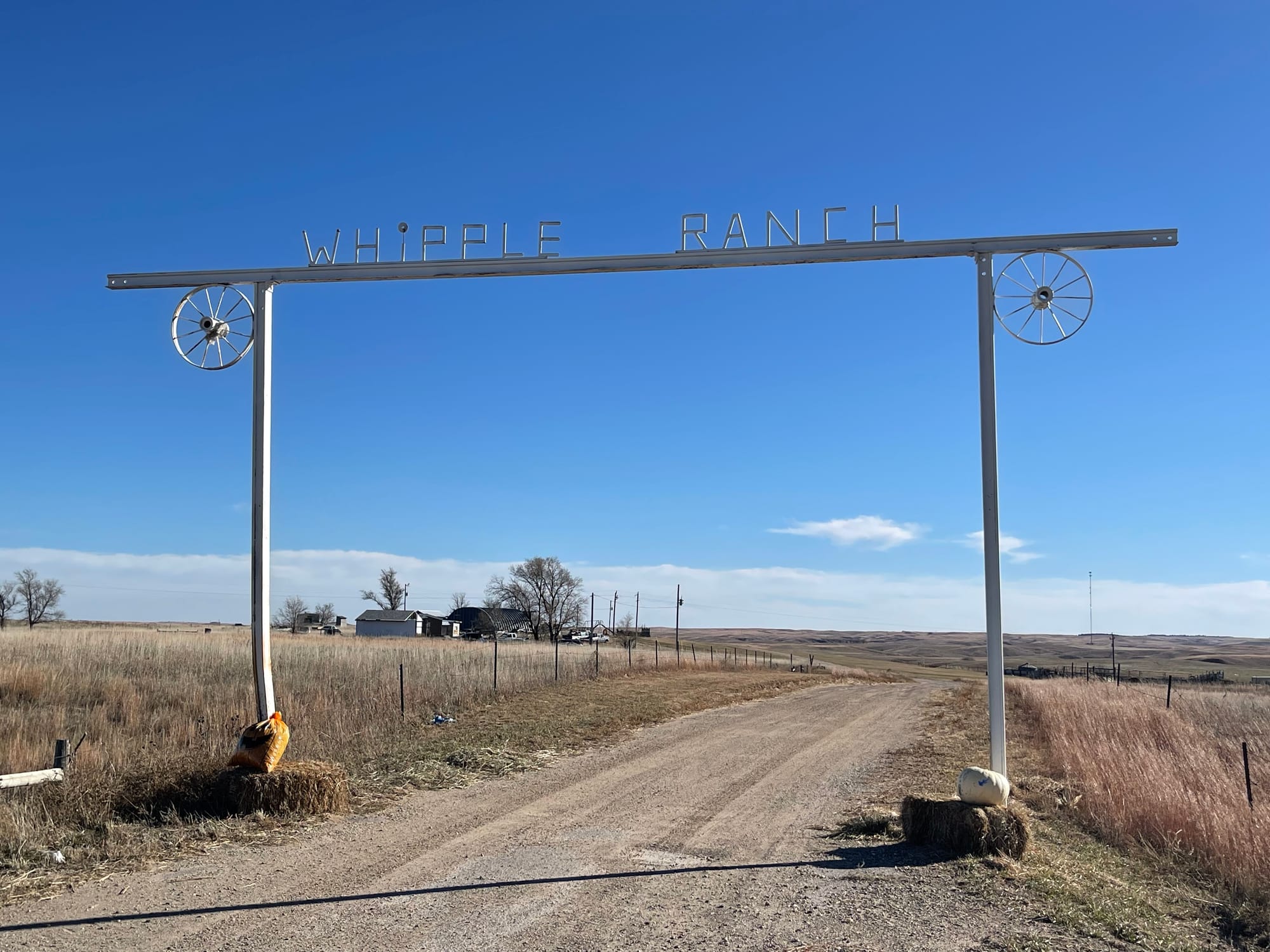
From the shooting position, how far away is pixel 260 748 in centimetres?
946

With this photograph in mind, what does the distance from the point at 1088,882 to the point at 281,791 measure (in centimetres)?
706

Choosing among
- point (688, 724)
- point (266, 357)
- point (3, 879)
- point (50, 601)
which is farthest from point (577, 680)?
point (50, 601)

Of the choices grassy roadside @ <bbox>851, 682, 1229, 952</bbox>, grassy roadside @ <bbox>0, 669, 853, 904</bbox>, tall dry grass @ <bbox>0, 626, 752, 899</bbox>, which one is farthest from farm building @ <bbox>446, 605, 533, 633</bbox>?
grassy roadside @ <bbox>851, 682, 1229, 952</bbox>

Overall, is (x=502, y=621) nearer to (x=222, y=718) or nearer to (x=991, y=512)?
(x=222, y=718)

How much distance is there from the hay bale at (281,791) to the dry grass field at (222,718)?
0.29 meters

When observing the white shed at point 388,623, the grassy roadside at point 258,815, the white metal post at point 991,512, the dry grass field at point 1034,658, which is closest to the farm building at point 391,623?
the white shed at point 388,623

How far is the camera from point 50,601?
331 ft

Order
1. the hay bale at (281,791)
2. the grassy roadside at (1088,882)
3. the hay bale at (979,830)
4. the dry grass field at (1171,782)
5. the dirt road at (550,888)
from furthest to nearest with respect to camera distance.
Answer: the hay bale at (281,791) < the dry grass field at (1171,782) < the hay bale at (979,830) < the grassy roadside at (1088,882) < the dirt road at (550,888)

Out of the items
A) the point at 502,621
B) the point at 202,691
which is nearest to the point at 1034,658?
the point at 502,621

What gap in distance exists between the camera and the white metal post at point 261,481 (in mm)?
10367

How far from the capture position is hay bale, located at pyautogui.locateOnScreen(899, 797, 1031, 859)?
26.8ft

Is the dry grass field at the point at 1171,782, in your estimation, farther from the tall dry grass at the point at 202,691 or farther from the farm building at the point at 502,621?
the farm building at the point at 502,621

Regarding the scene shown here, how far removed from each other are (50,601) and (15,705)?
3802 inches

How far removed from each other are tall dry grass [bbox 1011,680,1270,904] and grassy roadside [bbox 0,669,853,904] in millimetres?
7057
